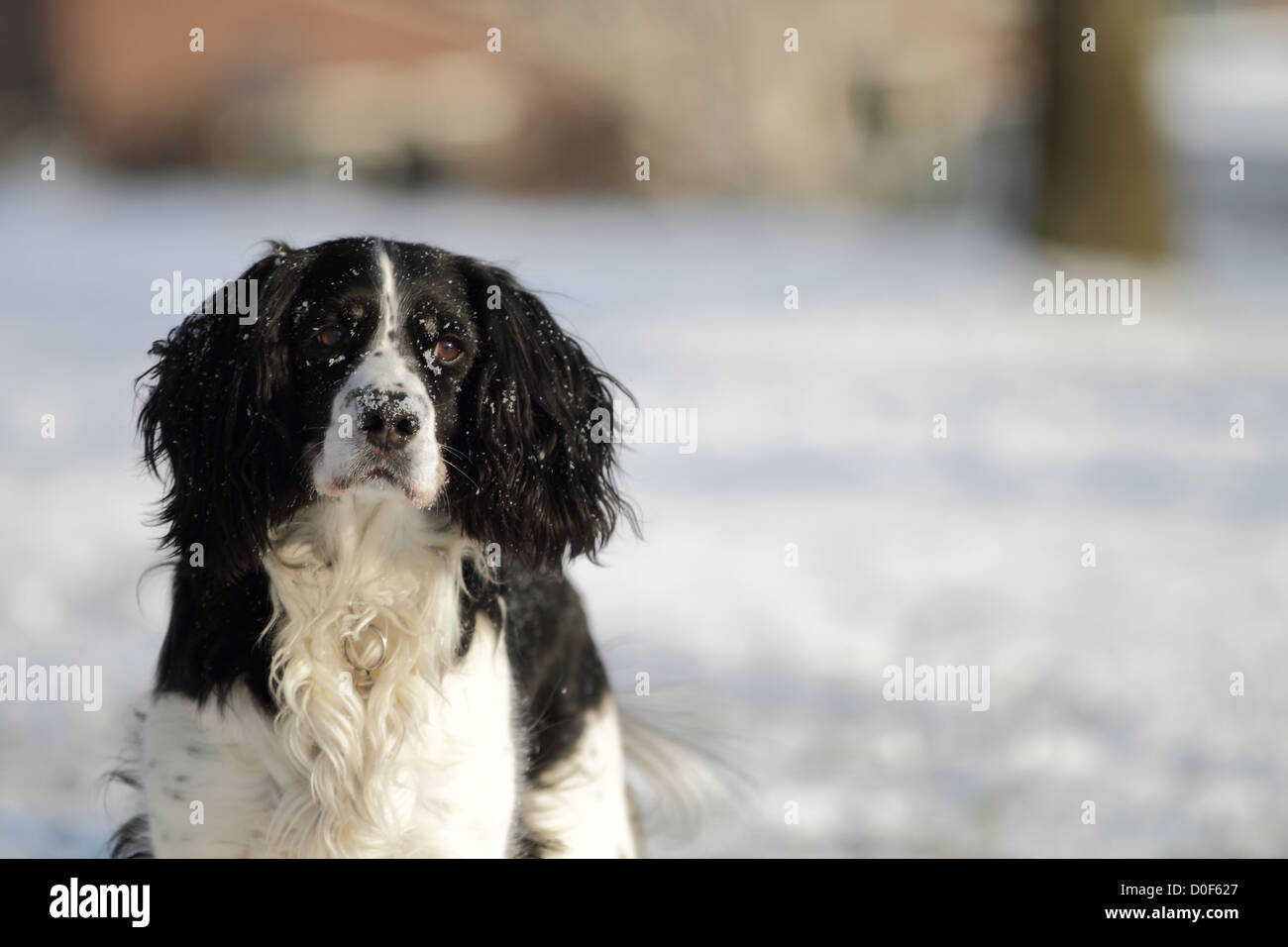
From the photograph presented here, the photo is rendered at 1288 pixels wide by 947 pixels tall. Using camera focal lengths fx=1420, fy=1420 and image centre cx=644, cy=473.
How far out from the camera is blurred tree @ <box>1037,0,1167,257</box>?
13.0 m

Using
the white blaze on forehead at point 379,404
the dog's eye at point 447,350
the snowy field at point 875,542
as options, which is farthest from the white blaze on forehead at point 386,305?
the snowy field at point 875,542

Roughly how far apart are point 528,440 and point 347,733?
0.81 metres

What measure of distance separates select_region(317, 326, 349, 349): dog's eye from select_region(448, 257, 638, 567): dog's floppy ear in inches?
13.7

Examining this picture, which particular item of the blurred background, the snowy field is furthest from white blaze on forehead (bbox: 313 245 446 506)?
the snowy field

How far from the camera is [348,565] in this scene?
3238mm

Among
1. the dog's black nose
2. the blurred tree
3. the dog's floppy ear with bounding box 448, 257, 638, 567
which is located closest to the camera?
the dog's black nose

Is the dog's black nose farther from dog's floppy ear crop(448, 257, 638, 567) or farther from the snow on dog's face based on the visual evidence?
dog's floppy ear crop(448, 257, 638, 567)

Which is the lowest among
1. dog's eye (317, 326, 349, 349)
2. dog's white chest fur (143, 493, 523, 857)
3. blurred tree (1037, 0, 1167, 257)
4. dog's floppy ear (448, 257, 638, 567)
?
dog's white chest fur (143, 493, 523, 857)

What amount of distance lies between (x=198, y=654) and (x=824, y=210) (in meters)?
18.7

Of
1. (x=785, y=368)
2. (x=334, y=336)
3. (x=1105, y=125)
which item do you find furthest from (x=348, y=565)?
(x=1105, y=125)

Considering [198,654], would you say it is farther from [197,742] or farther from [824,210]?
[824,210]

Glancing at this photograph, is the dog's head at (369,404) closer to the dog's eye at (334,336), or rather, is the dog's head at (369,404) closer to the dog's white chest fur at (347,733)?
the dog's eye at (334,336)

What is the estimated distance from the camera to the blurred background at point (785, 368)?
199 inches

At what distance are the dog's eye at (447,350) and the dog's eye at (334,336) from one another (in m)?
0.21
